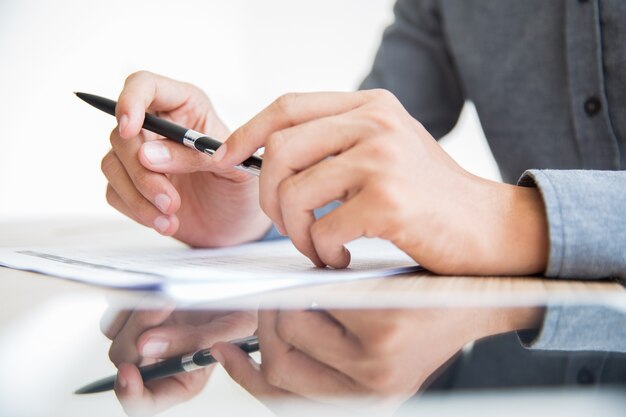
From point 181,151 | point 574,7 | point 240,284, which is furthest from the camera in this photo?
point 574,7

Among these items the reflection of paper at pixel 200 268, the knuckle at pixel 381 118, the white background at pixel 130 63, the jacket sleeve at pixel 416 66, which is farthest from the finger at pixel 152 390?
the white background at pixel 130 63

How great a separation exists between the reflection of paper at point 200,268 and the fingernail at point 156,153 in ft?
0.27

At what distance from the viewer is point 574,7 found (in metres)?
0.69

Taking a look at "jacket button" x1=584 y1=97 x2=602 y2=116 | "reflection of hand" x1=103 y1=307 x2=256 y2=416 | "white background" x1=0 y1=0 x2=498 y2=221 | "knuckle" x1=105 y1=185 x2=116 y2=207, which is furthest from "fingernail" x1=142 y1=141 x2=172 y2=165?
"white background" x1=0 y1=0 x2=498 y2=221

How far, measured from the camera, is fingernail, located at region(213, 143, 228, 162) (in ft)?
1.45

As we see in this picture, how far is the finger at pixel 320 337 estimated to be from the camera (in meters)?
0.23

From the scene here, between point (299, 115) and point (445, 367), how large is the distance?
0.25 metres

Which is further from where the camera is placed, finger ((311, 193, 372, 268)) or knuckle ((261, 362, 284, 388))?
finger ((311, 193, 372, 268))

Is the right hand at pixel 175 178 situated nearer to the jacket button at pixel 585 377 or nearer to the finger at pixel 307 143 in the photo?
the finger at pixel 307 143

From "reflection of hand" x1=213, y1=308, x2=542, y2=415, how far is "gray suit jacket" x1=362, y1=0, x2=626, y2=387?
0.02 m

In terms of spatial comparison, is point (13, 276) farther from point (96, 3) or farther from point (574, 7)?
point (96, 3)

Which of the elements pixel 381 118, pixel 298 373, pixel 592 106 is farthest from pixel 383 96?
pixel 592 106

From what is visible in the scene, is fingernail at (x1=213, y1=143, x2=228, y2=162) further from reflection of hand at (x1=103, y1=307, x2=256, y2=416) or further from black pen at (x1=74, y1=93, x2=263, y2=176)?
reflection of hand at (x1=103, y1=307, x2=256, y2=416)

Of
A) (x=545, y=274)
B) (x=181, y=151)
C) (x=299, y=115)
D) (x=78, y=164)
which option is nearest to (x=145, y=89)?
(x=181, y=151)
